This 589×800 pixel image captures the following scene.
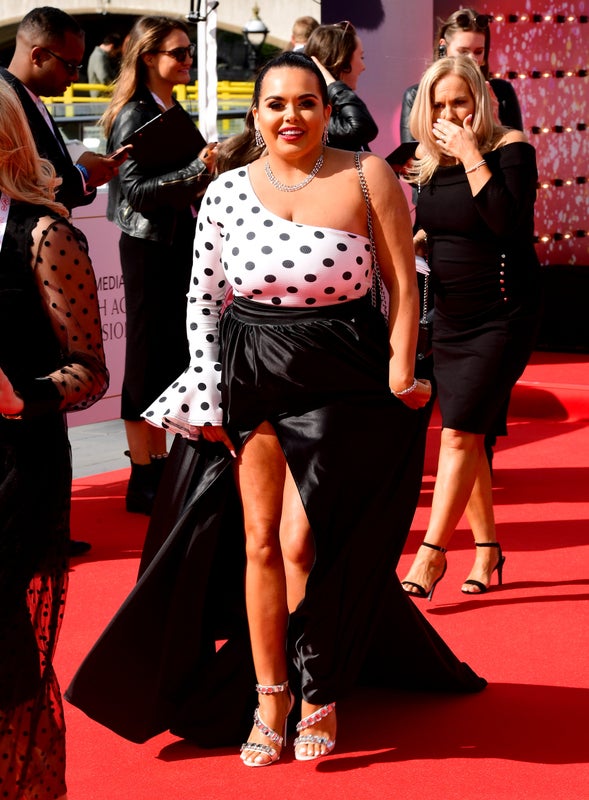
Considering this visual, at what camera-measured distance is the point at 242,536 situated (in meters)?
3.54

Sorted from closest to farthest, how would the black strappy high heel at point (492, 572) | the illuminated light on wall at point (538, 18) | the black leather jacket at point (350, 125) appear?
the black strappy high heel at point (492, 572) → the black leather jacket at point (350, 125) → the illuminated light on wall at point (538, 18)

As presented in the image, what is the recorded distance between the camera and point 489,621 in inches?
176

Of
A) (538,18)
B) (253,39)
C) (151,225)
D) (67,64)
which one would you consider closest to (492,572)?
(151,225)

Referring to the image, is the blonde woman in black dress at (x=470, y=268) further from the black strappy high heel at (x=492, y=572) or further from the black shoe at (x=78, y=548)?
the black shoe at (x=78, y=548)

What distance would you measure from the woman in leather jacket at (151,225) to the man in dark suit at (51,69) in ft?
1.88

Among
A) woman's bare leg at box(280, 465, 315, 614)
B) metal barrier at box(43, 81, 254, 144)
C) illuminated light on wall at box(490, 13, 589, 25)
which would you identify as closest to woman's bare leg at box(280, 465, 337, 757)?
woman's bare leg at box(280, 465, 315, 614)

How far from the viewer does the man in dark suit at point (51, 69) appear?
4980 mm

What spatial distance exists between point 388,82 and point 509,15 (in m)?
1.06

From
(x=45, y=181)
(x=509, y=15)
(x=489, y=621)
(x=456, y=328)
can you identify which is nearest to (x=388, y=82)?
(x=509, y=15)

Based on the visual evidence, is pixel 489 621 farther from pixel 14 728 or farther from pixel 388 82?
pixel 388 82

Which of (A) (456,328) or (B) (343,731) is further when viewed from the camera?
(A) (456,328)

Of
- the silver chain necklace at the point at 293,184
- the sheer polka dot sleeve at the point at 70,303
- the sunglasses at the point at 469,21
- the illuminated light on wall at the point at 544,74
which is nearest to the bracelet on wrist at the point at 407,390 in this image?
the silver chain necklace at the point at 293,184

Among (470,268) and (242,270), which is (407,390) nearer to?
(242,270)

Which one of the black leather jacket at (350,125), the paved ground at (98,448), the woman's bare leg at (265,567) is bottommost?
the paved ground at (98,448)
